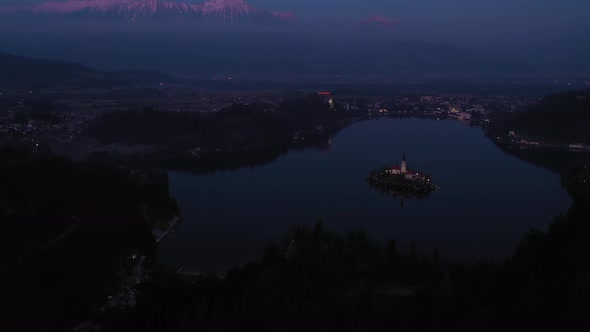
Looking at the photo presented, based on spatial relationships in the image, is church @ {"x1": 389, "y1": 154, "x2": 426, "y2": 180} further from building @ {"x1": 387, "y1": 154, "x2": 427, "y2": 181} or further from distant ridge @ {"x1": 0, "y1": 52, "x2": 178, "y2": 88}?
distant ridge @ {"x1": 0, "y1": 52, "x2": 178, "y2": 88}

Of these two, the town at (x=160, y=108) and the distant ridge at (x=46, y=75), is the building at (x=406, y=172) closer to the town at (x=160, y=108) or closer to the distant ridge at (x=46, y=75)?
the town at (x=160, y=108)

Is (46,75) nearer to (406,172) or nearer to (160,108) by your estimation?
(160,108)

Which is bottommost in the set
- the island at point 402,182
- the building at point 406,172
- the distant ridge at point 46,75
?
the island at point 402,182

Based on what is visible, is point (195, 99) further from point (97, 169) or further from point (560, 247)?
point (560, 247)

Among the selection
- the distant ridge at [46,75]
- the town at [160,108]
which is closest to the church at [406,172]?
the town at [160,108]

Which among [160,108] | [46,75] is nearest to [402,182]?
[160,108]

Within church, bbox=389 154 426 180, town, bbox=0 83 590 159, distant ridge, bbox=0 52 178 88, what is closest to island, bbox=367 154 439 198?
church, bbox=389 154 426 180

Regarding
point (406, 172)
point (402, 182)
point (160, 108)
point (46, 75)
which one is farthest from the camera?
point (46, 75)

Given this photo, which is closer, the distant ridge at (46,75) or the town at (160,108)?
the town at (160,108)

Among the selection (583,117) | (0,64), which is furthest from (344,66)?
(583,117)
